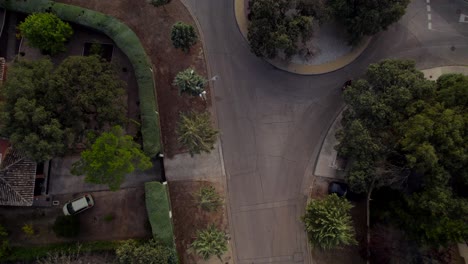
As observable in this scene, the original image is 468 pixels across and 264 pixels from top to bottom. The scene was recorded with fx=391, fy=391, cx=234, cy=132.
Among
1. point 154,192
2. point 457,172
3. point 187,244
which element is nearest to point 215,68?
point 154,192

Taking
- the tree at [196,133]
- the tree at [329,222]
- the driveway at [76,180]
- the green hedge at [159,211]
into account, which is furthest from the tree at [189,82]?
the tree at [329,222]

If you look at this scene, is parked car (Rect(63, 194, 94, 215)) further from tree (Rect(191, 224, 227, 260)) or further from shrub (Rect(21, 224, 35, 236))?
tree (Rect(191, 224, 227, 260))

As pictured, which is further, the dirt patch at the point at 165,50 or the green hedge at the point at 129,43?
the dirt patch at the point at 165,50

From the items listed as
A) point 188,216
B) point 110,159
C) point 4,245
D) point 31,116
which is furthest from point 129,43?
point 4,245

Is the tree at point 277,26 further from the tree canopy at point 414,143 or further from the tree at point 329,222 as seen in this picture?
the tree at point 329,222

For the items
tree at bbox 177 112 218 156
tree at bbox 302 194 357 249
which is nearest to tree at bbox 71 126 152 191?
tree at bbox 177 112 218 156

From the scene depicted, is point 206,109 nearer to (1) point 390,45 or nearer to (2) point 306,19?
(2) point 306,19
